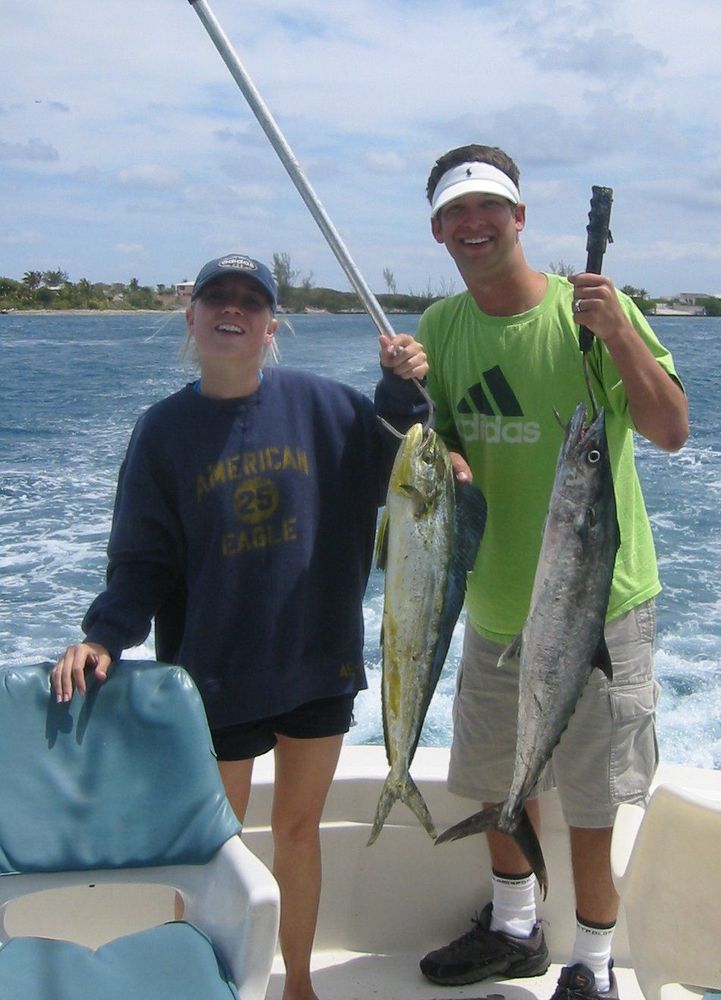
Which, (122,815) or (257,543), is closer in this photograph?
(122,815)

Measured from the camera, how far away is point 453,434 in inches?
105

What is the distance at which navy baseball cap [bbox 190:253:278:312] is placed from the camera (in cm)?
237

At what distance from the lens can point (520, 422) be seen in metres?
2.48

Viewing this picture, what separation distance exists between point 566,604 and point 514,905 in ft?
3.82

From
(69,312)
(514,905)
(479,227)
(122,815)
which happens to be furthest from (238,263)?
(69,312)

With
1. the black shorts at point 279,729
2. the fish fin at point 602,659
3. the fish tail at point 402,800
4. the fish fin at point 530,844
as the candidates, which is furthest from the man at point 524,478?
the black shorts at point 279,729

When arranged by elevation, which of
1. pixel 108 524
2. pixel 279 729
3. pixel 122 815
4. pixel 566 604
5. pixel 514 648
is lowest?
pixel 108 524

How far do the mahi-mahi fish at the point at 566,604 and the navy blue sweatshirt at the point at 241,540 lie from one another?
0.43 m

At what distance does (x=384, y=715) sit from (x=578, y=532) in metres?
0.68

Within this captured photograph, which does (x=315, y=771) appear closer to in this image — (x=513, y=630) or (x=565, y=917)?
(x=513, y=630)

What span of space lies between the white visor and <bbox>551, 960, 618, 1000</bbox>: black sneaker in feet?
6.43

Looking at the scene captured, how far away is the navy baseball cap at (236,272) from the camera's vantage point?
2.37m

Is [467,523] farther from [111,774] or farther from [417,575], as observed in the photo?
[111,774]

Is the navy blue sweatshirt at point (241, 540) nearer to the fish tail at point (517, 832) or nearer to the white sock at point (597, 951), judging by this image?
the fish tail at point (517, 832)
